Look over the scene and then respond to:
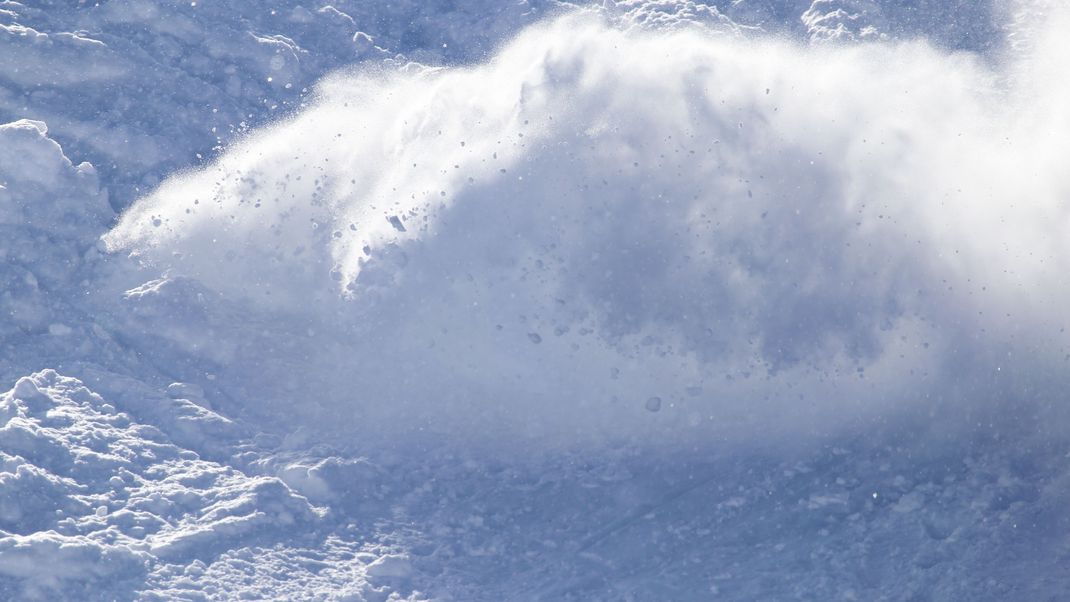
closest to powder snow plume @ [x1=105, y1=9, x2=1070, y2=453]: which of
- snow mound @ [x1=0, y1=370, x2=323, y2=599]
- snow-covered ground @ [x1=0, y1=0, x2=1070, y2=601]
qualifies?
snow-covered ground @ [x1=0, y1=0, x2=1070, y2=601]

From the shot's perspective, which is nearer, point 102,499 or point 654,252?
point 102,499

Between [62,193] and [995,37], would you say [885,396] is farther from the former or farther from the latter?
[62,193]

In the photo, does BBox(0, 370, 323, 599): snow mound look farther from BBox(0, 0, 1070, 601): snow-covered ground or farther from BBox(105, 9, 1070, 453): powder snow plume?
BBox(105, 9, 1070, 453): powder snow plume

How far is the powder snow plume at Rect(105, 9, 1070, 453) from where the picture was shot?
713 inches

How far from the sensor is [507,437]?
712 inches

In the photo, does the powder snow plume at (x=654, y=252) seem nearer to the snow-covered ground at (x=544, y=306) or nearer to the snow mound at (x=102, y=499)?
the snow-covered ground at (x=544, y=306)

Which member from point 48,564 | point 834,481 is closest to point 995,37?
point 834,481

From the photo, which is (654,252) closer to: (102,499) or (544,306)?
(544,306)

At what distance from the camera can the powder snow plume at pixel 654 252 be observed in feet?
59.4

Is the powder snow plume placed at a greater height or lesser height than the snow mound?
greater

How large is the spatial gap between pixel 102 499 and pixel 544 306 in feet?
19.0

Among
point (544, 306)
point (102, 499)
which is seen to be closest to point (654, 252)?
point (544, 306)

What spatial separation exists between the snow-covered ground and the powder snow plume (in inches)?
1.7

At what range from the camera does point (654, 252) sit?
18875mm
